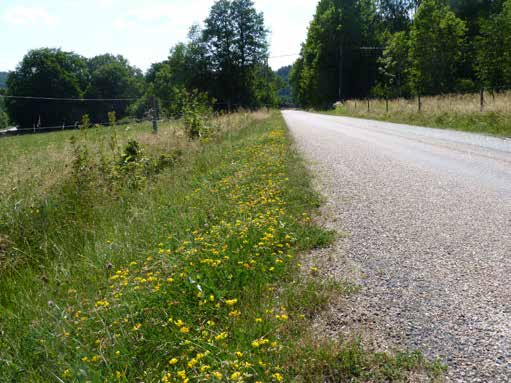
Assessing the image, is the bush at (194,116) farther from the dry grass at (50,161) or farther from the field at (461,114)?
the field at (461,114)

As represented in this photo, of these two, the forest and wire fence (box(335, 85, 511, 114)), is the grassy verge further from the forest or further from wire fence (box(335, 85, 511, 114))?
the forest

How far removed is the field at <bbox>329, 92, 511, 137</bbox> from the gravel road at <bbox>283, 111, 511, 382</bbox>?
27.6ft

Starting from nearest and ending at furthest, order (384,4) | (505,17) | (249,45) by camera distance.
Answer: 1. (505,17)
2. (249,45)
3. (384,4)

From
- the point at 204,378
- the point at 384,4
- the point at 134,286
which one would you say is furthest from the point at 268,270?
the point at 384,4

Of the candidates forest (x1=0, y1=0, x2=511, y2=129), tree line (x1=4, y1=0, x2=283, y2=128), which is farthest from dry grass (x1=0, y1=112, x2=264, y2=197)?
tree line (x1=4, y1=0, x2=283, y2=128)

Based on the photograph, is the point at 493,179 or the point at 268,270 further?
the point at 493,179

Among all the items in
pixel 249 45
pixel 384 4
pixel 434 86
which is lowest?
pixel 434 86

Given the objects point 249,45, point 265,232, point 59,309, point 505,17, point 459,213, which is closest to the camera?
point 59,309

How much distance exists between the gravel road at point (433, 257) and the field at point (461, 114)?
8410mm

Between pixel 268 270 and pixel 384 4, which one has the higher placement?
pixel 384 4

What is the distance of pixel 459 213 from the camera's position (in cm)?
482

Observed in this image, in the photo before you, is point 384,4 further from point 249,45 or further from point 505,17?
→ point 505,17

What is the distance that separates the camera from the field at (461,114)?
590 inches

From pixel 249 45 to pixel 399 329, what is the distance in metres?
52.1
